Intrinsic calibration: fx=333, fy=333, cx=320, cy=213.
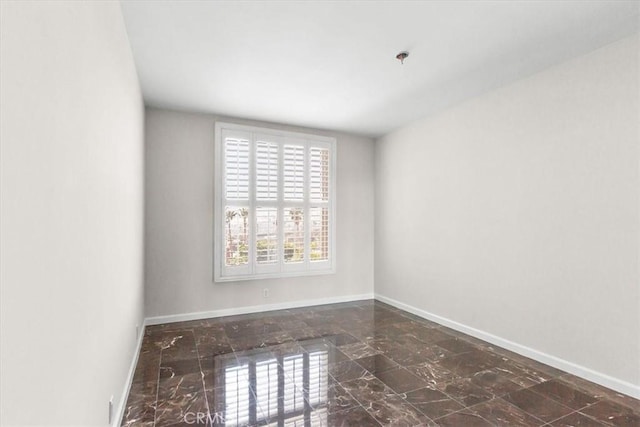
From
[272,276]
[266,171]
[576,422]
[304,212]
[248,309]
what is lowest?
[576,422]

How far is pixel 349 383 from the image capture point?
2584mm

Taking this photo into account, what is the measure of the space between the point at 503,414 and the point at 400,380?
729mm

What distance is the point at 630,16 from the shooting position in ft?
7.26

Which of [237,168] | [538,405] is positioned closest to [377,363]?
[538,405]

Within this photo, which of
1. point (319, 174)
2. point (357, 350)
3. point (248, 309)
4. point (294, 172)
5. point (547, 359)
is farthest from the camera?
point (319, 174)

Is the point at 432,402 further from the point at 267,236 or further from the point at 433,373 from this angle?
the point at 267,236

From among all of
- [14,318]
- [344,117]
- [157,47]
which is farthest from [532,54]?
[14,318]

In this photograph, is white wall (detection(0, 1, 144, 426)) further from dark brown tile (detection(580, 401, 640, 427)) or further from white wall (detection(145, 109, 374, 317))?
dark brown tile (detection(580, 401, 640, 427))

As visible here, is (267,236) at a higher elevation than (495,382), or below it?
higher

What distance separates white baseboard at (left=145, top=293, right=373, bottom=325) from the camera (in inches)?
159

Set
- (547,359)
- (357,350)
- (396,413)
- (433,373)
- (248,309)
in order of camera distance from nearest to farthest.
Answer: (396,413)
(433,373)
(547,359)
(357,350)
(248,309)

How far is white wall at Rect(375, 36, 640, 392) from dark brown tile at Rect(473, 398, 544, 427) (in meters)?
0.94

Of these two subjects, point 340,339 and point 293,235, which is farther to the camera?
point 293,235

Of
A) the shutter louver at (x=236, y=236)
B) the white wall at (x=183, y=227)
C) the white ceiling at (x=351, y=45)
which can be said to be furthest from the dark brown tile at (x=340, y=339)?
the white ceiling at (x=351, y=45)
